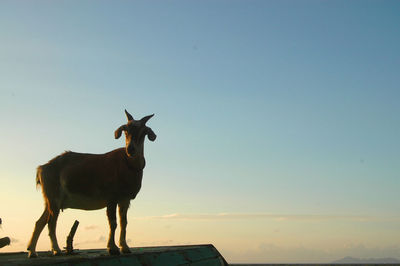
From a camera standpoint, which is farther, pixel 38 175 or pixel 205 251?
pixel 205 251

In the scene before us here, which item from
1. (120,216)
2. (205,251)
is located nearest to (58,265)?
(120,216)

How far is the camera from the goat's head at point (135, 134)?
→ 943cm

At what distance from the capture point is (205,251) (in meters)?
11.4

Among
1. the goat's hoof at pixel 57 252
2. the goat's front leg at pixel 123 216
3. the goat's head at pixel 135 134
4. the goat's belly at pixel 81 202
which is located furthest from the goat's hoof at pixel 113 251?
the goat's head at pixel 135 134

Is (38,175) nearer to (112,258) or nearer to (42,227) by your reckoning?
(42,227)

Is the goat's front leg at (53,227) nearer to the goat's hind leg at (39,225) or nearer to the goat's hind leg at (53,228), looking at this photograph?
the goat's hind leg at (53,228)

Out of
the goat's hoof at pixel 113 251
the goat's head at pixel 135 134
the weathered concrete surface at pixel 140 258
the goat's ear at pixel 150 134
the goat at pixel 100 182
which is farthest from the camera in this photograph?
the goat's ear at pixel 150 134

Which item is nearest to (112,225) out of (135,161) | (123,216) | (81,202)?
(123,216)

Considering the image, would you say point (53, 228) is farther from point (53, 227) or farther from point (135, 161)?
point (135, 161)

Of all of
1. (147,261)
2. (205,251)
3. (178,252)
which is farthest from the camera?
(205,251)

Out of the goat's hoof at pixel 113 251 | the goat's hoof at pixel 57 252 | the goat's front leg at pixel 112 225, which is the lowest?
the goat's hoof at pixel 57 252

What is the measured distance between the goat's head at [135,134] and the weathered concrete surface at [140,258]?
7.17 feet

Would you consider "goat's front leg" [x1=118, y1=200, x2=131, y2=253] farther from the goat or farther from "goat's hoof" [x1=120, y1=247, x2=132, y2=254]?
"goat's hoof" [x1=120, y1=247, x2=132, y2=254]

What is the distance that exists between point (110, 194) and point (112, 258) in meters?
1.85
